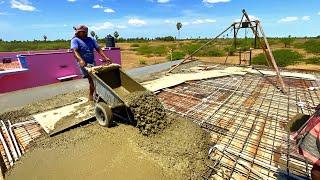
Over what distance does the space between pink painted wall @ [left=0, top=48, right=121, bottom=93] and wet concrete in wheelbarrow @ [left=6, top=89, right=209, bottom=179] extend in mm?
5666

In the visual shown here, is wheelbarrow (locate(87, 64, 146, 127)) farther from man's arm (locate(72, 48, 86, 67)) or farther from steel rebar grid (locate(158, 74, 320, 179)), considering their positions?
steel rebar grid (locate(158, 74, 320, 179))

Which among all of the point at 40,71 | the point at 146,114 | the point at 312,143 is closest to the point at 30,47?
the point at 40,71

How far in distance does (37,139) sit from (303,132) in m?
3.53

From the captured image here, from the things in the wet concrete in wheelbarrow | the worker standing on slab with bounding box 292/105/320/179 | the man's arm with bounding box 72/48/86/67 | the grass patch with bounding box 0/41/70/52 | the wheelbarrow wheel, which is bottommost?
the wet concrete in wheelbarrow

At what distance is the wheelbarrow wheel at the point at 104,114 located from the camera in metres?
3.28

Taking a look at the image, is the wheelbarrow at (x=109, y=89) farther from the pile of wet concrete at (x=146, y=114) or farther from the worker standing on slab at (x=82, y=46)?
the worker standing on slab at (x=82, y=46)

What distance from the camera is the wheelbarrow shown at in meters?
3.27

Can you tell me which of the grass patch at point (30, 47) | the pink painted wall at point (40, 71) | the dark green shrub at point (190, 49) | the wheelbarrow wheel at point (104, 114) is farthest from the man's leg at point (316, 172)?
the grass patch at point (30, 47)

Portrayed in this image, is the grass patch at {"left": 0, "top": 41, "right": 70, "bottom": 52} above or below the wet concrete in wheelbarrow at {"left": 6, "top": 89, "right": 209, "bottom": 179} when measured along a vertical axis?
above

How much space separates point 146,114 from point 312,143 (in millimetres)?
2169

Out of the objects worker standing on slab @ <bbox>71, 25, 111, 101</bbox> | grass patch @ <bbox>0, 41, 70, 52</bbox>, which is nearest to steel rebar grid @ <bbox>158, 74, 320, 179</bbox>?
worker standing on slab @ <bbox>71, 25, 111, 101</bbox>

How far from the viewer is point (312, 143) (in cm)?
130

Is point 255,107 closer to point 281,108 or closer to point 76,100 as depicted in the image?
point 281,108

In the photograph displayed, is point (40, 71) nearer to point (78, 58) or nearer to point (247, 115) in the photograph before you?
point (78, 58)
